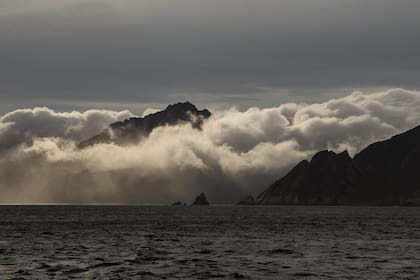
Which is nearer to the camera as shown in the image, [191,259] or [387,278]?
[387,278]

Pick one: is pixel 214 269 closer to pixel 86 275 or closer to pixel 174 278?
pixel 174 278

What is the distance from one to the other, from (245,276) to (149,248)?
3106 centimetres

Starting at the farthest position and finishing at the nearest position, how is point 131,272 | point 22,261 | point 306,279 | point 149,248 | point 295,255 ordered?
point 149,248
point 295,255
point 22,261
point 131,272
point 306,279

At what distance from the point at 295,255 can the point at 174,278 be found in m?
25.5

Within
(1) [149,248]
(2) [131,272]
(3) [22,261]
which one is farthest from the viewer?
(1) [149,248]

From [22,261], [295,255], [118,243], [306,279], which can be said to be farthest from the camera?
[118,243]

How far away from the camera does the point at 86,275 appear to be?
63031mm

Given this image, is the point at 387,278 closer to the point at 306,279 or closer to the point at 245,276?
the point at 306,279

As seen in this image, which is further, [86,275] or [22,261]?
[22,261]

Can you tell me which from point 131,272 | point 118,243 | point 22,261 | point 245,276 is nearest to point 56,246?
point 118,243

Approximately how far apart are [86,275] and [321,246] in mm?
44271

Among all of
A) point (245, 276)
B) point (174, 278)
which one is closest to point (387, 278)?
point (245, 276)

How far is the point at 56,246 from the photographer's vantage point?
96.7m

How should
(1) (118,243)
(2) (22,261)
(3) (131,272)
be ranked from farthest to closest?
(1) (118,243) → (2) (22,261) → (3) (131,272)
